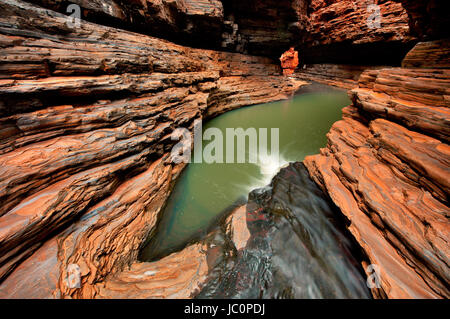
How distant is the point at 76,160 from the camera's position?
325 centimetres

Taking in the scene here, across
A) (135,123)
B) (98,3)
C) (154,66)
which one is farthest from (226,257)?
(98,3)

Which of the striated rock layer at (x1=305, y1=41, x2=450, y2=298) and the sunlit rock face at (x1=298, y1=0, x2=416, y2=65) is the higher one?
the sunlit rock face at (x1=298, y1=0, x2=416, y2=65)

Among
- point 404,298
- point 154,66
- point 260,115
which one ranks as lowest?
point 404,298

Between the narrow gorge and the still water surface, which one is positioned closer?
the narrow gorge

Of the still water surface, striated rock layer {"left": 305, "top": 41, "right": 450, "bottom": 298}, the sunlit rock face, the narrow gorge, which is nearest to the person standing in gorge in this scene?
the sunlit rock face

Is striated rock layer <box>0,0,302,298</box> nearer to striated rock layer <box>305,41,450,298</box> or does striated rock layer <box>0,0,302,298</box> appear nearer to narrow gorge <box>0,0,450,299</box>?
narrow gorge <box>0,0,450,299</box>

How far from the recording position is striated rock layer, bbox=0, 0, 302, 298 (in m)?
2.38

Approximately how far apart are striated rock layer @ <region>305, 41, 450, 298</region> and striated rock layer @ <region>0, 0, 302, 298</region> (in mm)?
3006

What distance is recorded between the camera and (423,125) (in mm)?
3090

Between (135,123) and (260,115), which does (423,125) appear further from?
(260,115)

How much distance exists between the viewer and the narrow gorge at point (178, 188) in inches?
93.2

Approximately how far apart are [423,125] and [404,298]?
10.3 feet

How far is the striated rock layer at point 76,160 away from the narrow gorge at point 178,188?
0.02 metres

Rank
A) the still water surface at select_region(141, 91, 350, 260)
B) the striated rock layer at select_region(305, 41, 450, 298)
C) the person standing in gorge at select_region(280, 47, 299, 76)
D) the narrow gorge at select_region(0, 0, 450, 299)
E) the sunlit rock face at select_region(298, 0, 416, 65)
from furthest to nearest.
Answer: the person standing in gorge at select_region(280, 47, 299, 76) < the sunlit rock face at select_region(298, 0, 416, 65) < the still water surface at select_region(141, 91, 350, 260) < the narrow gorge at select_region(0, 0, 450, 299) < the striated rock layer at select_region(305, 41, 450, 298)
